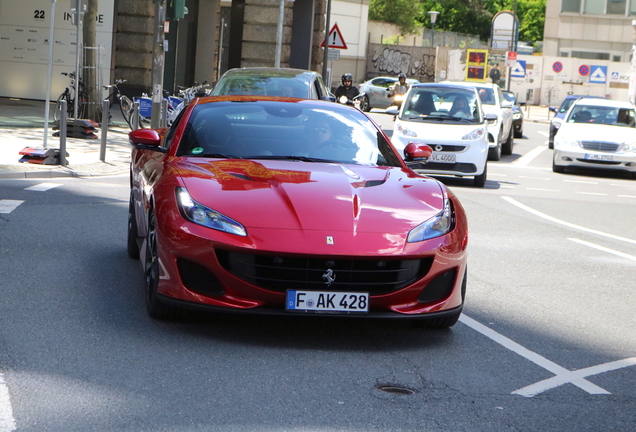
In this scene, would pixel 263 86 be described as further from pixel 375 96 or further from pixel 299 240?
pixel 375 96

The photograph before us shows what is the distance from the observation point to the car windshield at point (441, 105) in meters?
17.9

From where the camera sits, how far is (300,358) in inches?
215

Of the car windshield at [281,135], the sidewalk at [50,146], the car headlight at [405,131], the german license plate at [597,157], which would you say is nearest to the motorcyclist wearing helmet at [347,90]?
the sidewalk at [50,146]

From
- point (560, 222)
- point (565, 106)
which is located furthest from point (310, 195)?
point (565, 106)

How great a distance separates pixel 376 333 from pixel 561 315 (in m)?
1.67

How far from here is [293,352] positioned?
220 inches

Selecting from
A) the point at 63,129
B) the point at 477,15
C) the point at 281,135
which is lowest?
the point at 63,129

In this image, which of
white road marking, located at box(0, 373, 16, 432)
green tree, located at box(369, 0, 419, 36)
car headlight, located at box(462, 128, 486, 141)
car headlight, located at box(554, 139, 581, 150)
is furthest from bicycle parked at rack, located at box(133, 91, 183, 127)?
green tree, located at box(369, 0, 419, 36)

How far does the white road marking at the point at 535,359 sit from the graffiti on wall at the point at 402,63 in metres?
61.4

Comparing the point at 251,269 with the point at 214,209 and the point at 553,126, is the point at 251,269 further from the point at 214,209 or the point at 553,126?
the point at 553,126

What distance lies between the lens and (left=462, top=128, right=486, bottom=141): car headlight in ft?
56.0

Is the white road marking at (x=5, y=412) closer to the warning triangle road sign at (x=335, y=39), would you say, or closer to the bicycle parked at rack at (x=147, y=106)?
the bicycle parked at rack at (x=147, y=106)

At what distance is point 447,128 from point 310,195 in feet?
38.5

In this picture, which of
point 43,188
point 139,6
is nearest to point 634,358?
point 43,188
